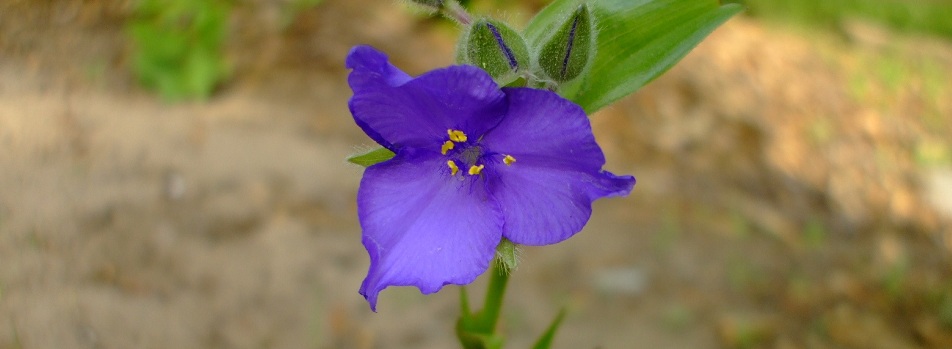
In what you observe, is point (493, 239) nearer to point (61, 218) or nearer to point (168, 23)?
point (61, 218)

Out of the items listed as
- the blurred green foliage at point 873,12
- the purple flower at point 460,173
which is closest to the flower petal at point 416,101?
the purple flower at point 460,173

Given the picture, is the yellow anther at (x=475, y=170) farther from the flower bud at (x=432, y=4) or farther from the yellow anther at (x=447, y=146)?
the flower bud at (x=432, y=4)

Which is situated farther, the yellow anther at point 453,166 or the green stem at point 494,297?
the green stem at point 494,297

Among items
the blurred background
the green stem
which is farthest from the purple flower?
the blurred background

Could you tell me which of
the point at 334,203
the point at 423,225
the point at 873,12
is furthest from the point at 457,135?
the point at 873,12

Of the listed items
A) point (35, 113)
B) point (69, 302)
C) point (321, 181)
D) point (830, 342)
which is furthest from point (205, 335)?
point (830, 342)
